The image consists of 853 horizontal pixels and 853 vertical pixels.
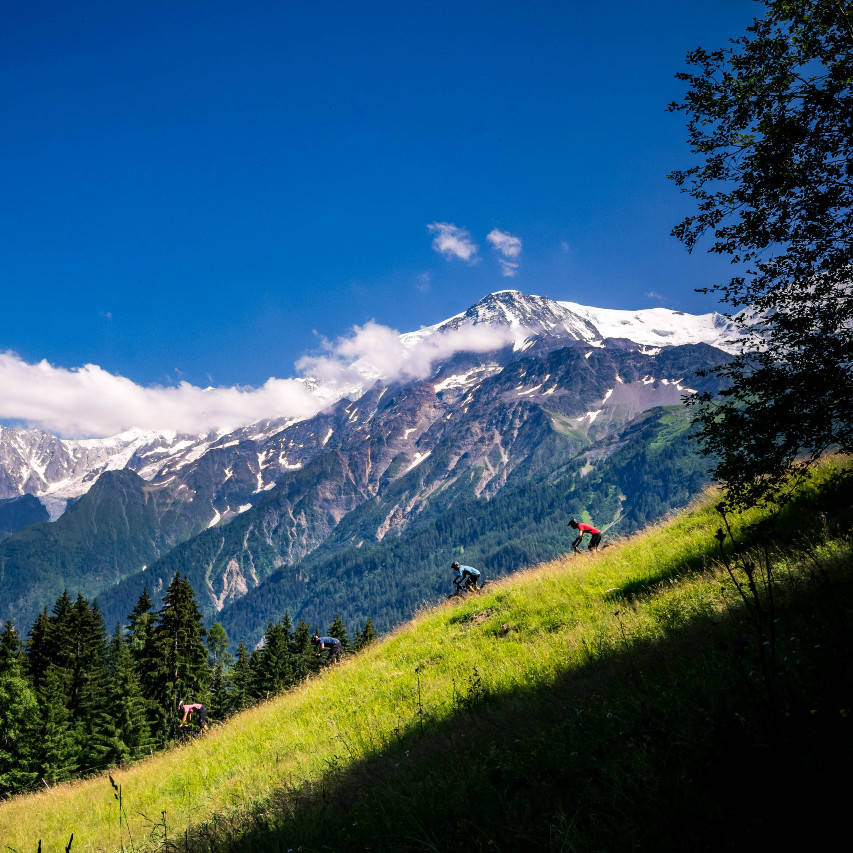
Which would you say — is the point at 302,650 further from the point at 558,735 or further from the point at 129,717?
the point at 558,735

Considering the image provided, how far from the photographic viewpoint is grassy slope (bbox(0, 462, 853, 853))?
378 centimetres

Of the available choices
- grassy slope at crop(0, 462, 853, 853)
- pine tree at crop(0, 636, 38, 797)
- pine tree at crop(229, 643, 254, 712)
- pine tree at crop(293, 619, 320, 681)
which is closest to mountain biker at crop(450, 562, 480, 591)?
grassy slope at crop(0, 462, 853, 853)

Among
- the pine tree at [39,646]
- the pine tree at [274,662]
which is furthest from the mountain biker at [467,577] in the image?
the pine tree at [274,662]

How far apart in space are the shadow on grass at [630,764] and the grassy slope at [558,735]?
0.9 inches

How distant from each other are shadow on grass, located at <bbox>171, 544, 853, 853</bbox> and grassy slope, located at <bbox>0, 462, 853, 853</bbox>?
2cm

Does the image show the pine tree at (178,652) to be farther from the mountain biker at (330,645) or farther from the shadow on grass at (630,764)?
the shadow on grass at (630,764)

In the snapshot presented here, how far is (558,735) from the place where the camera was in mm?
6242

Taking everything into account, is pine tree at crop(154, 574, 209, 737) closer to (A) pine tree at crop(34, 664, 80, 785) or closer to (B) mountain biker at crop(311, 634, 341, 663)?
(A) pine tree at crop(34, 664, 80, 785)

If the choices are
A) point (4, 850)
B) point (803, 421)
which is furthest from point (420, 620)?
point (803, 421)

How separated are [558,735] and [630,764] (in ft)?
4.73

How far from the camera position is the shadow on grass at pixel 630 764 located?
11.3 ft

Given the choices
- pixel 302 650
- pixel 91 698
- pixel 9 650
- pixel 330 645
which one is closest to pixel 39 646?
pixel 91 698

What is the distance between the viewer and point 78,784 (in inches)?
665

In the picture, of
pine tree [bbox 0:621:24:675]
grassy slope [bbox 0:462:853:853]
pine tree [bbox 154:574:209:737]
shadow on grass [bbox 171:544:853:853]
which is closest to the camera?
shadow on grass [bbox 171:544:853:853]
